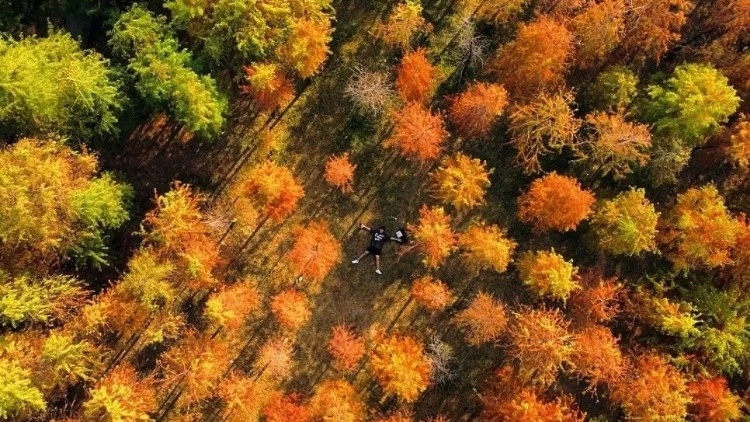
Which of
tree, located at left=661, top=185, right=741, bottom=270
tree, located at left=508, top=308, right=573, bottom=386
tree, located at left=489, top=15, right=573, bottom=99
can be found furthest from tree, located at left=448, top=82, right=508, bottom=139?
tree, located at left=661, top=185, right=741, bottom=270

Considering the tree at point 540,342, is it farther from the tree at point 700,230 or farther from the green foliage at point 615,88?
the green foliage at point 615,88

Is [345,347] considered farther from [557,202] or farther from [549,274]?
[557,202]

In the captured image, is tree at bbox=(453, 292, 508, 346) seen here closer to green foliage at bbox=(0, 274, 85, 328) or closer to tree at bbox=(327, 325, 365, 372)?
tree at bbox=(327, 325, 365, 372)

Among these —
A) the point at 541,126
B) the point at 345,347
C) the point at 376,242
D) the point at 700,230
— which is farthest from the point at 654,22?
the point at 345,347

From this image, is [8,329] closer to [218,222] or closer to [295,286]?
[218,222]

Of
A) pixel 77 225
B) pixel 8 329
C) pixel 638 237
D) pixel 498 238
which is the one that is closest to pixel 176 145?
pixel 77 225

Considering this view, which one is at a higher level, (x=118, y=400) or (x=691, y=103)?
(x=691, y=103)

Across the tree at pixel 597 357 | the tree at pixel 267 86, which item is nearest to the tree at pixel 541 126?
the tree at pixel 597 357
